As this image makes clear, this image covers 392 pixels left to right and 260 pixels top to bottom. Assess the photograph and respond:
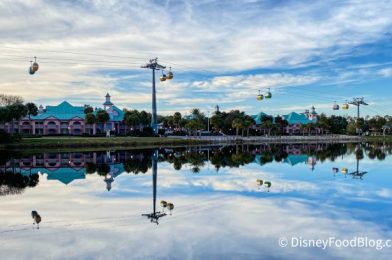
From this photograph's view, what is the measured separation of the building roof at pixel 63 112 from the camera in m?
91.7

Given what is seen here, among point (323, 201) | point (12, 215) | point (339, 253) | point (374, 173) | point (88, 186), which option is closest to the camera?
point (339, 253)

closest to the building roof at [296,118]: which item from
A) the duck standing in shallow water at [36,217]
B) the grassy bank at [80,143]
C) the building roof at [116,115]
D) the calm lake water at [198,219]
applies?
the building roof at [116,115]

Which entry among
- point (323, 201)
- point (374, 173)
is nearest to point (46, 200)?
point (323, 201)

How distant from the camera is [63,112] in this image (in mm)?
93812

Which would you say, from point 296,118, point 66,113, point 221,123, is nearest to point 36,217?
point 66,113

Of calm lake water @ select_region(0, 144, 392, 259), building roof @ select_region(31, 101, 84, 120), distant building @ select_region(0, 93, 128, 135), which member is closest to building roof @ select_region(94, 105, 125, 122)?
distant building @ select_region(0, 93, 128, 135)

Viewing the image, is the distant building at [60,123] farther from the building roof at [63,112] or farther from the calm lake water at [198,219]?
the calm lake water at [198,219]

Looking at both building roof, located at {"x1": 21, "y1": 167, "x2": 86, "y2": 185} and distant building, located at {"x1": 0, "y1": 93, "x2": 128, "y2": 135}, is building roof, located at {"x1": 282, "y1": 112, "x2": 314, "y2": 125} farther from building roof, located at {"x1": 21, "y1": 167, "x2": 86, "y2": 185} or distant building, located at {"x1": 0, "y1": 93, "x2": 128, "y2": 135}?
building roof, located at {"x1": 21, "y1": 167, "x2": 86, "y2": 185}

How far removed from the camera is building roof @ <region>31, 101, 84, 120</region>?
91688 millimetres

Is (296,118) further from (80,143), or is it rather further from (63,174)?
(63,174)

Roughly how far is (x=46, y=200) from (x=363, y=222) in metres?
9.48

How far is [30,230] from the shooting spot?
387 inches

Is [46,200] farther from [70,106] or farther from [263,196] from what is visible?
[70,106]

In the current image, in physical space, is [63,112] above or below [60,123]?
above
